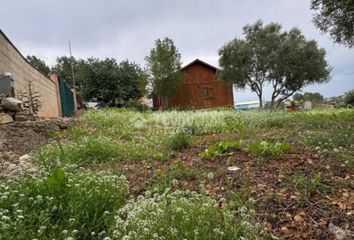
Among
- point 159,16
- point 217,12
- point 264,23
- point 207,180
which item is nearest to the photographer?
point 207,180

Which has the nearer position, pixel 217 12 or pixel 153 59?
pixel 217 12

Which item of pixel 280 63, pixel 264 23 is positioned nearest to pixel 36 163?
pixel 280 63

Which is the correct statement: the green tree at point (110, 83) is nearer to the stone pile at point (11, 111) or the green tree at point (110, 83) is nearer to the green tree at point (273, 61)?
the green tree at point (273, 61)

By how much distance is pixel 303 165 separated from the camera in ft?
9.80

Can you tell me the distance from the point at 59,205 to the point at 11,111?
4.24 meters

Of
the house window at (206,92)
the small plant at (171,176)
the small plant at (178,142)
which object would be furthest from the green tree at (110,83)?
the small plant at (171,176)

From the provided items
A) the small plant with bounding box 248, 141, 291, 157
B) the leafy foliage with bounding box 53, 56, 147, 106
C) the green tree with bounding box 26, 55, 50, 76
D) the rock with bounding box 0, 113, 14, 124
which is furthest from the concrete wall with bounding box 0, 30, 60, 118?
the green tree with bounding box 26, 55, 50, 76

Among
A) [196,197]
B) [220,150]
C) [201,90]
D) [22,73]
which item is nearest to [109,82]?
[201,90]

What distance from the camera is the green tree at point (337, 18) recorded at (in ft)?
26.7

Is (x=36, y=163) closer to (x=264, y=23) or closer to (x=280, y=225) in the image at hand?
(x=280, y=225)

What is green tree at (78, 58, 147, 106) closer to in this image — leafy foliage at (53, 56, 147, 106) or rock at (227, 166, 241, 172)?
leafy foliage at (53, 56, 147, 106)

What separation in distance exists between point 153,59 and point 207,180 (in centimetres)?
2441

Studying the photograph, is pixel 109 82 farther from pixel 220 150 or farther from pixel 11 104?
pixel 220 150

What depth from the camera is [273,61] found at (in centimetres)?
2138
